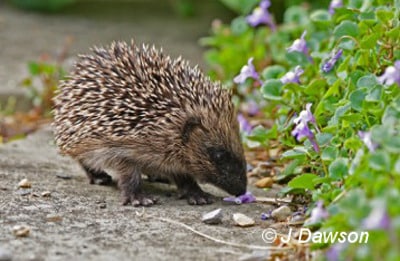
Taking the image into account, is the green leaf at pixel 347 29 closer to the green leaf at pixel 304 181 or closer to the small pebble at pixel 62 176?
the green leaf at pixel 304 181

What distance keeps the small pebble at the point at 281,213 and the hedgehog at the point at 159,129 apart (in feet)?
1.73

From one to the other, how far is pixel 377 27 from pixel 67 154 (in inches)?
102

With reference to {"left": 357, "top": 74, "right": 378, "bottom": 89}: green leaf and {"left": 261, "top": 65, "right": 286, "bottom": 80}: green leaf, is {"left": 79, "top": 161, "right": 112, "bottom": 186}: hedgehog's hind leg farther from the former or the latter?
{"left": 357, "top": 74, "right": 378, "bottom": 89}: green leaf

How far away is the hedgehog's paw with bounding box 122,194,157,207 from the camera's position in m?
6.00

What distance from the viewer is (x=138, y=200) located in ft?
19.8

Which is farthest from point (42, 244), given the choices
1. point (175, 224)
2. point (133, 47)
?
point (133, 47)

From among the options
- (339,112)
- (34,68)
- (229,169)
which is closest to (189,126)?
(229,169)

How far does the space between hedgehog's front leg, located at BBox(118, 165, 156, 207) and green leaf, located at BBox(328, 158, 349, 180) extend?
1571mm

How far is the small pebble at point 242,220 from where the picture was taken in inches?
215

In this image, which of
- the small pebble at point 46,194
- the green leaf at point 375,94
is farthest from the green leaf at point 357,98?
the small pebble at point 46,194

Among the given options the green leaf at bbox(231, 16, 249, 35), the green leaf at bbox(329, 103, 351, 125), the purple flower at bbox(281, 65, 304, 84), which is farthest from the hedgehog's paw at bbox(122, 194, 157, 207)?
the green leaf at bbox(231, 16, 249, 35)

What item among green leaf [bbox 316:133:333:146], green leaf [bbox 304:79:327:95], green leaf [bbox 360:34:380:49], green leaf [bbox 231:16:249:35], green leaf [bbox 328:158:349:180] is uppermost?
green leaf [bbox 231:16:249:35]

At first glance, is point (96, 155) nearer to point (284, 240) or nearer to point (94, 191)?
point (94, 191)

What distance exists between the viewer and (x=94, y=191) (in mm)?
6457
